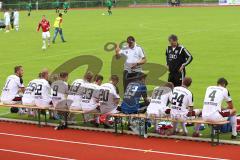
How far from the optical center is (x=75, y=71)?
24281 mm

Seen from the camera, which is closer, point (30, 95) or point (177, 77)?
point (30, 95)

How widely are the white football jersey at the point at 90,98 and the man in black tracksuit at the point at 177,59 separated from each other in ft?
8.19

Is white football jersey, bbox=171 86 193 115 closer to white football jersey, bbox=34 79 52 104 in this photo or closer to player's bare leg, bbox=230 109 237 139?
player's bare leg, bbox=230 109 237 139

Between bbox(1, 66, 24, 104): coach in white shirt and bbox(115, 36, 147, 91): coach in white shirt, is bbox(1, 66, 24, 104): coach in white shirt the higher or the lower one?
the lower one

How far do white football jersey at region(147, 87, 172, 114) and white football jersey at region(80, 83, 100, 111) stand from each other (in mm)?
1605

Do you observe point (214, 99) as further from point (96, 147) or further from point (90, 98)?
point (90, 98)

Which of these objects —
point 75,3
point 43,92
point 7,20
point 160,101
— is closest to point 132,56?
point 43,92

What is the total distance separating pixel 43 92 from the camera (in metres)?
15.3

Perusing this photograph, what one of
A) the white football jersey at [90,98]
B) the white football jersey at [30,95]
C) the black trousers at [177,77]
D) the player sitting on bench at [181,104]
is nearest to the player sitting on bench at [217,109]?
the player sitting on bench at [181,104]

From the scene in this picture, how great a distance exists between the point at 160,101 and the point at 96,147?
201cm

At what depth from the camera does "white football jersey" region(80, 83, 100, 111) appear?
14.6m

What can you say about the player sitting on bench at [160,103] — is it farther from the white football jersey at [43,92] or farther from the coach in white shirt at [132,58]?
the white football jersey at [43,92]

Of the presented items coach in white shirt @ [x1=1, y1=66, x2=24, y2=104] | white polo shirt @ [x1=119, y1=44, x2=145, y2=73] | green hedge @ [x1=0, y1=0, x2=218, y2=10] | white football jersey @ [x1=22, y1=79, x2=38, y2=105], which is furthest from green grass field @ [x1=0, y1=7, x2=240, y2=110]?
green hedge @ [x1=0, y1=0, x2=218, y2=10]

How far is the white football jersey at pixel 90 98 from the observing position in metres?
14.6
